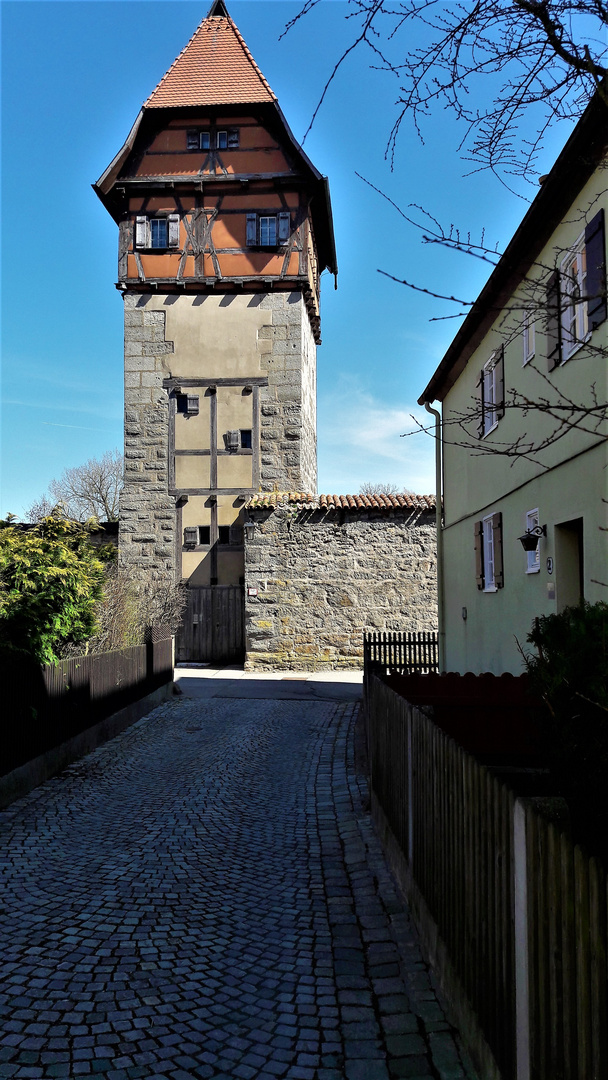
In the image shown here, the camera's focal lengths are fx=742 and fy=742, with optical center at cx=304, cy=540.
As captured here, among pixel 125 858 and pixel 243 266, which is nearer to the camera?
pixel 125 858

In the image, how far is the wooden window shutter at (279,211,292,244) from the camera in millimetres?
20922

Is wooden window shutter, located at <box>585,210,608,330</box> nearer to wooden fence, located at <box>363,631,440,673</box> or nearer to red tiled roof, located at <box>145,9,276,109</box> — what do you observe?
wooden fence, located at <box>363,631,440,673</box>

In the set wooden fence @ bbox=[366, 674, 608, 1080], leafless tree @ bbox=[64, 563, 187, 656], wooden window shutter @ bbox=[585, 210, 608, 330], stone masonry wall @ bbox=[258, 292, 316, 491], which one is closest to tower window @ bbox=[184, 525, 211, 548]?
leafless tree @ bbox=[64, 563, 187, 656]

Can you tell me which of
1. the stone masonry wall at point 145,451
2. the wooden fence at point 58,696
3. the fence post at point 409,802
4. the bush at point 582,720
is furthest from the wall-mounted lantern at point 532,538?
the stone masonry wall at point 145,451

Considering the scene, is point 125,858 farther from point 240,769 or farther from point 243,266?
point 243,266

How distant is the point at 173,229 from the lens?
69.2 feet

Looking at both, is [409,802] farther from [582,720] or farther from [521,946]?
[521,946]

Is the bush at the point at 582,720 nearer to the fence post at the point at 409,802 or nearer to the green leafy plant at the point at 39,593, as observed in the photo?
the fence post at the point at 409,802

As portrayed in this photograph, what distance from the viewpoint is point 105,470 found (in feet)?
132

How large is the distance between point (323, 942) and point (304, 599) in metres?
13.6

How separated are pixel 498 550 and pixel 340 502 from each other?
24.5 ft

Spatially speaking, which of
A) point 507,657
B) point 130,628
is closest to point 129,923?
point 507,657

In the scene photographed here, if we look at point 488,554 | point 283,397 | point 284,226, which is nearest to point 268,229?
point 284,226

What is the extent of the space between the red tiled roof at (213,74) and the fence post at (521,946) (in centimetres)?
2264
